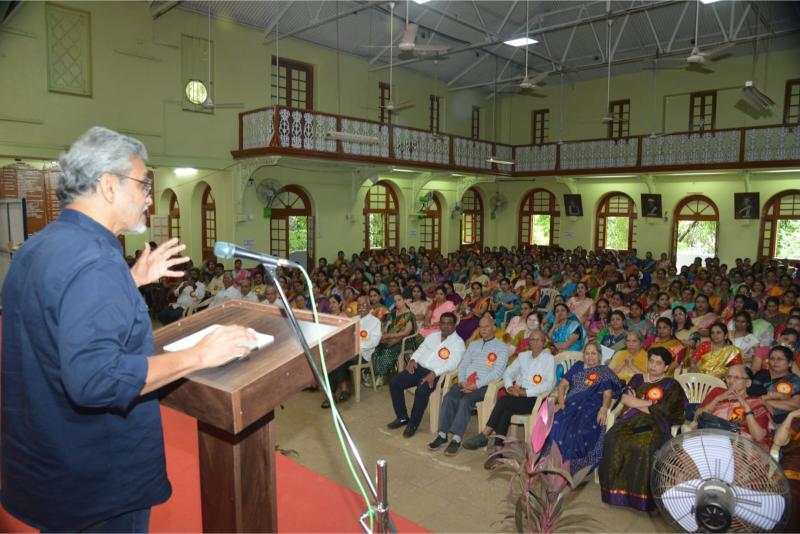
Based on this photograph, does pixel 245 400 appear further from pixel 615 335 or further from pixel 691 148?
pixel 691 148

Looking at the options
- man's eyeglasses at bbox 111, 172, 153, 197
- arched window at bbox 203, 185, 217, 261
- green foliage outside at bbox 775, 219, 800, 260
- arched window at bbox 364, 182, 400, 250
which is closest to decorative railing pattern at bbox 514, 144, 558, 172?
arched window at bbox 364, 182, 400, 250

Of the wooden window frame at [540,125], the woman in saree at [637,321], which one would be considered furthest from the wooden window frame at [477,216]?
the woman in saree at [637,321]

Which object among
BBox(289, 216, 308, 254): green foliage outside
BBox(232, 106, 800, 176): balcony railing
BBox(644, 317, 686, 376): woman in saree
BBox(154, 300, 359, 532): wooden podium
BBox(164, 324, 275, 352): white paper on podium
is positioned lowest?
BBox(644, 317, 686, 376): woman in saree

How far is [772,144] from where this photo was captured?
1270cm

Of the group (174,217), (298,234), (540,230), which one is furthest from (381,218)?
(540,230)

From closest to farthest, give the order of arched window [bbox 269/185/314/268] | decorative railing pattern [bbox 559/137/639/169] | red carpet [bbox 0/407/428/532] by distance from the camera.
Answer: red carpet [bbox 0/407/428/532]
arched window [bbox 269/185/314/268]
decorative railing pattern [bbox 559/137/639/169]

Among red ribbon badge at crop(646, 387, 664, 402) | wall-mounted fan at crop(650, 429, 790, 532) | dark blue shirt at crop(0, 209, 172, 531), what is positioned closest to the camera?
dark blue shirt at crop(0, 209, 172, 531)

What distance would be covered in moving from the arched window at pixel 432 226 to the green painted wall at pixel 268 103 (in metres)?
0.26

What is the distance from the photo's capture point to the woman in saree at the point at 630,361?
4.82 m

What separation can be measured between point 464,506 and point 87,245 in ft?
11.0

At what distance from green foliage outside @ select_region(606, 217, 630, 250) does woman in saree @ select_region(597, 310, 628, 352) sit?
11555 millimetres

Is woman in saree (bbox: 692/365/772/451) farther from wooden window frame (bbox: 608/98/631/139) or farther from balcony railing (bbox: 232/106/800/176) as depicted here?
wooden window frame (bbox: 608/98/631/139)

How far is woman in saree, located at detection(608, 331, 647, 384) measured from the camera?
4816 mm

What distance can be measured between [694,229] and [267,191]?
38.9ft
